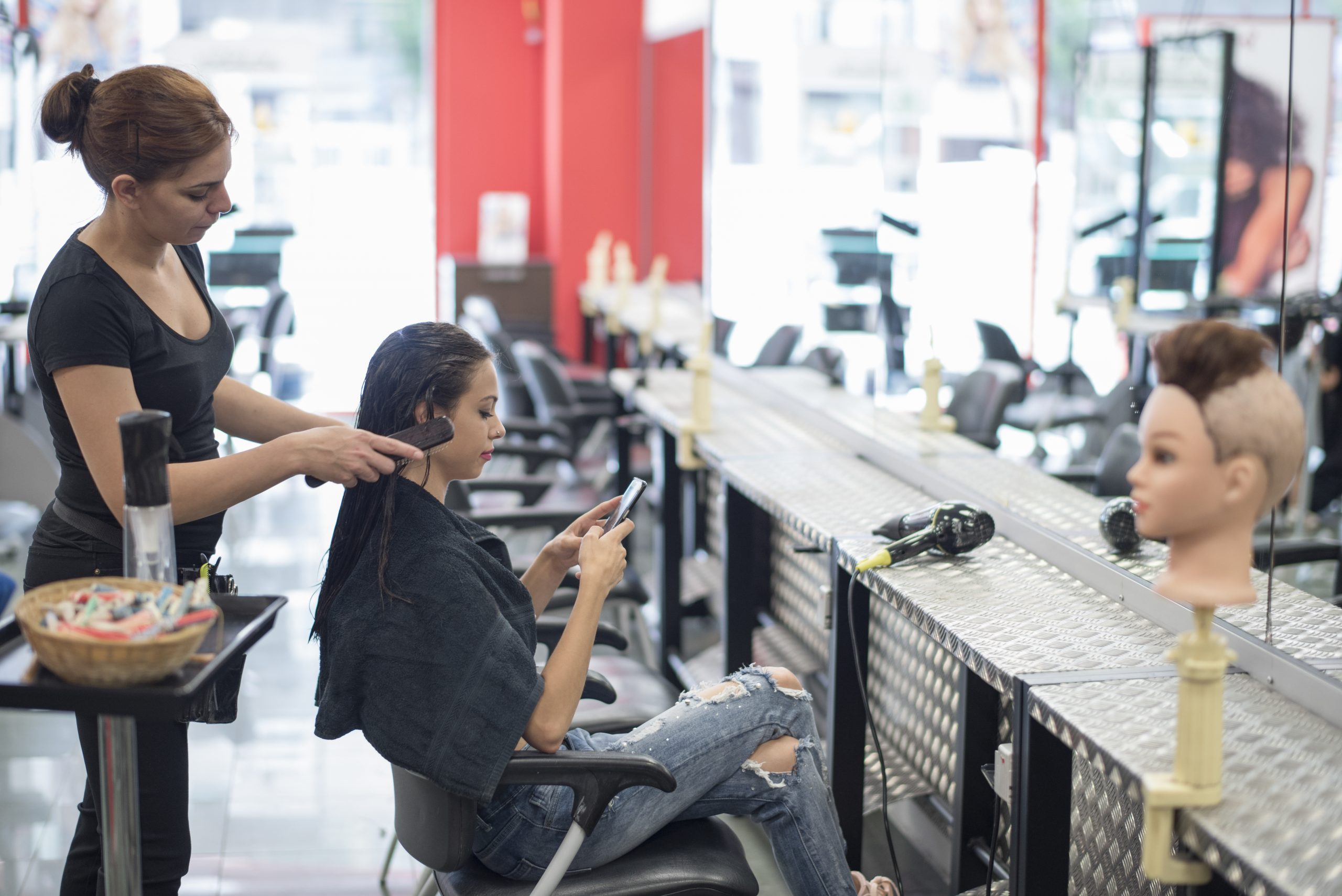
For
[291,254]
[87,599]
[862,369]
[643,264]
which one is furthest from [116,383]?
[291,254]

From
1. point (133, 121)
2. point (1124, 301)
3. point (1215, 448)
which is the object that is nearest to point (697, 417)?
point (133, 121)

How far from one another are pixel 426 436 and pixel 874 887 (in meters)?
1.05

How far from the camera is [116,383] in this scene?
1682mm

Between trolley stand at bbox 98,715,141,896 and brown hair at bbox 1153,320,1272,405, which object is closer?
brown hair at bbox 1153,320,1272,405

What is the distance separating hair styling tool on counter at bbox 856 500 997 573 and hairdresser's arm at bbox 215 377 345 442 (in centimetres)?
95

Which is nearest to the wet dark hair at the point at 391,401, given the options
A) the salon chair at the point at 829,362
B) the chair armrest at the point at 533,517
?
the chair armrest at the point at 533,517

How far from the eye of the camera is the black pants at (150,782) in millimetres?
1736

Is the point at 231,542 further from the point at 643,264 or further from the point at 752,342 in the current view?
the point at 643,264

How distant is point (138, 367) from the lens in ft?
5.74

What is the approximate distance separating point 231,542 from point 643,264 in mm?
3731

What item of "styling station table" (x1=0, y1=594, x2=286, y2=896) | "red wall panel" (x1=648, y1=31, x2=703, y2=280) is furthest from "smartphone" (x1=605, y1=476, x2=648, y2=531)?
"red wall panel" (x1=648, y1=31, x2=703, y2=280)

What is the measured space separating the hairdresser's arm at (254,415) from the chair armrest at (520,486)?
140cm

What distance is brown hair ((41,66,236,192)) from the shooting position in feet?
5.47

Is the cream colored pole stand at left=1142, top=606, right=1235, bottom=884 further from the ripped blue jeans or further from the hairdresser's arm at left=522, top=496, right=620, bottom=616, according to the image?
the hairdresser's arm at left=522, top=496, right=620, bottom=616
